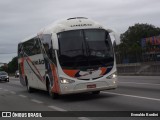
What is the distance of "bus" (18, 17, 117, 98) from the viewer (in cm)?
1543

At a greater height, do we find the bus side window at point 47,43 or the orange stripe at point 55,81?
the bus side window at point 47,43

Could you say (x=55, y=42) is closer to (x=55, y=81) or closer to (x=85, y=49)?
(x=85, y=49)

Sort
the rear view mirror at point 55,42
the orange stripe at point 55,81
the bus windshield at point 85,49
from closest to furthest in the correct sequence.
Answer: the rear view mirror at point 55,42
the bus windshield at point 85,49
the orange stripe at point 55,81

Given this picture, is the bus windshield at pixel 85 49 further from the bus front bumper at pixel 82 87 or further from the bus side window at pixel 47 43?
the bus side window at pixel 47 43

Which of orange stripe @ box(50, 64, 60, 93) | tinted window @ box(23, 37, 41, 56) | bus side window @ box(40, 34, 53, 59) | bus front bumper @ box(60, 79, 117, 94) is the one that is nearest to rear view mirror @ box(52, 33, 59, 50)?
bus side window @ box(40, 34, 53, 59)

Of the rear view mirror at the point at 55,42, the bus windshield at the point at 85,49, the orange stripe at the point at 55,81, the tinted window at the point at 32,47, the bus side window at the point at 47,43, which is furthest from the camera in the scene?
the tinted window at the point at 32,47

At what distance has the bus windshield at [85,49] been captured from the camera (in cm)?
1552

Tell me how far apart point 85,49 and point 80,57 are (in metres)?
0.39

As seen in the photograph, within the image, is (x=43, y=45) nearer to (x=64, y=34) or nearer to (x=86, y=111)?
(x=64, y=34)

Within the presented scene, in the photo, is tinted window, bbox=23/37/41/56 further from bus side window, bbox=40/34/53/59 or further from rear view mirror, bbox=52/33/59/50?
rear view mirror, bbox=52/33/59/50

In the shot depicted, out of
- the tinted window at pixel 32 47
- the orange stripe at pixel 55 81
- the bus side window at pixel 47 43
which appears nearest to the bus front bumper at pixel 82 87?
the orange stripe at pixel 55 81

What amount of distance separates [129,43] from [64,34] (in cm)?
10962

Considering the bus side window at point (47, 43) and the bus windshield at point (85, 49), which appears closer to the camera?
the bus windshield at point (85, 49)

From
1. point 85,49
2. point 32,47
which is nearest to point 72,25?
point 85,49
